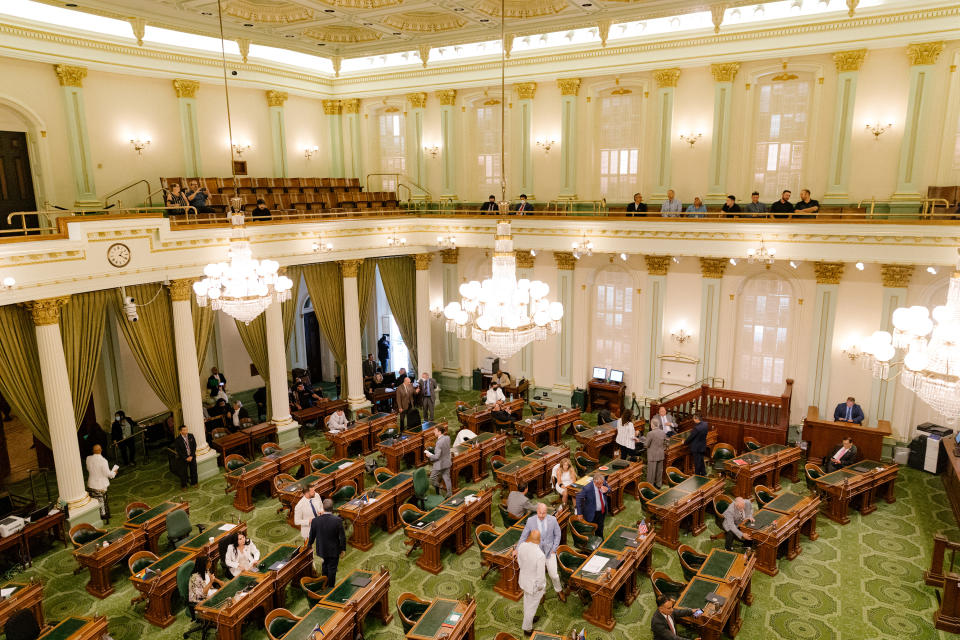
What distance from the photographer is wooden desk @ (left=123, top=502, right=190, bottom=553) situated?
9.27m

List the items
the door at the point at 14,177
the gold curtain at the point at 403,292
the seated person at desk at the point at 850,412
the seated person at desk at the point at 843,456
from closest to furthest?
the seated person at desk at the point at 843,456 < the door at the point at 14,177 < the seated person at desk at the point at 850,412 < the gold curtain at the point at 403,292

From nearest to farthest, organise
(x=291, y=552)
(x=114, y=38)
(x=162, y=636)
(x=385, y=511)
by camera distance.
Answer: (x=162, y=636) → (x=291, y=552) → (x=385, y=511) → (x=114, y=38)

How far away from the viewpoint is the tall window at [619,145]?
14922 millimetres

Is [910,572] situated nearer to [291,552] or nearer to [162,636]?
[291,552]

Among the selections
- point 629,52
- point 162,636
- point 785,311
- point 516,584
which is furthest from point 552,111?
point 162,636

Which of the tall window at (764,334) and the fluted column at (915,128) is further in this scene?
the tall window at (764,334)

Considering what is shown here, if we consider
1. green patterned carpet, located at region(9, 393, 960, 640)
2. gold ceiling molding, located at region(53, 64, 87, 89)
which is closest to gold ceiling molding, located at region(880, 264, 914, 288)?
green patterned carpet, located at region(9, 393, 960, 640)

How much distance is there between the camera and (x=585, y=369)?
1595 centimetres

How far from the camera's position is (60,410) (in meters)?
10.0

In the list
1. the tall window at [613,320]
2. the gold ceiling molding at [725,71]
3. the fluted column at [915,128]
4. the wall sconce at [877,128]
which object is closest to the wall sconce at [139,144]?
the tall window at [613,320]

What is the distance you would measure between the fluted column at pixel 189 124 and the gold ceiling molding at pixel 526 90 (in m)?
7.30

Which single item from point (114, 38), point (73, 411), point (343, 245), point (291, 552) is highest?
point (114, 38)

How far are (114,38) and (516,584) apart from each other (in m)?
12.4

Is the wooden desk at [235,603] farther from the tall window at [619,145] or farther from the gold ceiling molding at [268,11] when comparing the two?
the tall window at [619,145]
